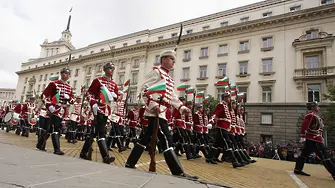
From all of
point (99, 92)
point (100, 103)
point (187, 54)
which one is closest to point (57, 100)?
point (99, 92)

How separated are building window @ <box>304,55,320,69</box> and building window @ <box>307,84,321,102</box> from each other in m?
2.06

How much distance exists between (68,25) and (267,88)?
71.1 metres

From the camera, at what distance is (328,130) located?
20.8m

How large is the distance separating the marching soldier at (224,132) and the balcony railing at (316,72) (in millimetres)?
19971

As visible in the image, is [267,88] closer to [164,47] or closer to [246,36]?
[246,36]

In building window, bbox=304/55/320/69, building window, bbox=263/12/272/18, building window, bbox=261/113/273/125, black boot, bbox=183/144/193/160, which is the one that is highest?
building window, bbox=263/12/272/18

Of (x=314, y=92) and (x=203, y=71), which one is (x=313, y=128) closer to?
(x=314, y=92)

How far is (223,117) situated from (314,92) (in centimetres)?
2086

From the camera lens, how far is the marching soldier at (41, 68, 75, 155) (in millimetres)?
5668

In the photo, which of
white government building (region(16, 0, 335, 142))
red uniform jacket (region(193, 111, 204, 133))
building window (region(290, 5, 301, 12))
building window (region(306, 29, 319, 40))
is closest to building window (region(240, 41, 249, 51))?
white government building (region(16, 0, 335, 142))

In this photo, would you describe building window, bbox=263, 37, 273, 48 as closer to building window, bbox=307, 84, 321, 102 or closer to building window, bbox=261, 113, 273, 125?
building window, bbox=307, 84, 321, 102

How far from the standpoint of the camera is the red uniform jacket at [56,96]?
19.2 ft

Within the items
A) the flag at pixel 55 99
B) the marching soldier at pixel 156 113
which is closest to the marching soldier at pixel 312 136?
the marching soldier at pixel 156 113

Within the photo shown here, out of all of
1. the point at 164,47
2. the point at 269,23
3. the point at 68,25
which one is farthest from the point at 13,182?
the point at 68,25
